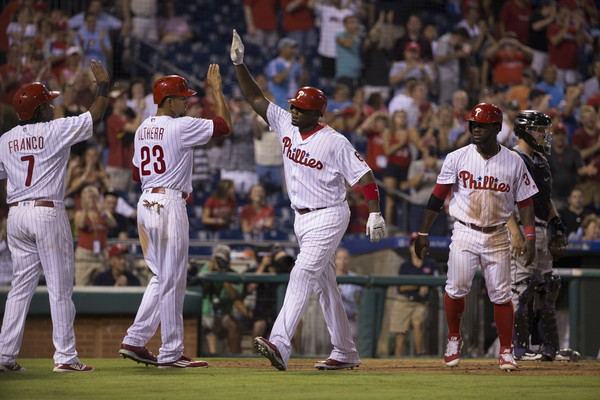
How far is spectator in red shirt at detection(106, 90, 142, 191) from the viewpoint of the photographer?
510 inches

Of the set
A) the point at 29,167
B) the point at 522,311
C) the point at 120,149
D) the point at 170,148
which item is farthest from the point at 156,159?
the point at 120,149

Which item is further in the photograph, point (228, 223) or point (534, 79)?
point (534, 79)

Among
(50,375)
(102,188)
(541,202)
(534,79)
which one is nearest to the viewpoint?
(50,375)

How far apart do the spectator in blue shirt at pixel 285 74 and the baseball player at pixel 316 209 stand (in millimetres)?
7367

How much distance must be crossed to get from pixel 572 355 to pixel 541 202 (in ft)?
4.60

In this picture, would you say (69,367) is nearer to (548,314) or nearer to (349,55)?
(548,314)

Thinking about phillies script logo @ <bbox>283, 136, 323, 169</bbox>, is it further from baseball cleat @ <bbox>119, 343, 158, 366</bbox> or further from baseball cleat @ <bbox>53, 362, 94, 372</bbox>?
baseball cleat @ <bbox>53, 362, 94, 372</bbox>

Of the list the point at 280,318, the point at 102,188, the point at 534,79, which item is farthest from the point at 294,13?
the point at 280,318

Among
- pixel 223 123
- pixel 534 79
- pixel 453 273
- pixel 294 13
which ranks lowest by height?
pixel 453 273

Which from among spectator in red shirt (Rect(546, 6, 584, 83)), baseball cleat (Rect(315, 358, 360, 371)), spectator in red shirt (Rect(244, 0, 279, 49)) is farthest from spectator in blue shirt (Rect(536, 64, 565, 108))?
baseball cleat (Rect(315, 358, 360, 371))

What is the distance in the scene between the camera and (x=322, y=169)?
6758 millimetres

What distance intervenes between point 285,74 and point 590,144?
447cm

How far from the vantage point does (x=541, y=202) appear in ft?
26.6

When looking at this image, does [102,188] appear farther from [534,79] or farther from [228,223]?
[534,79]
